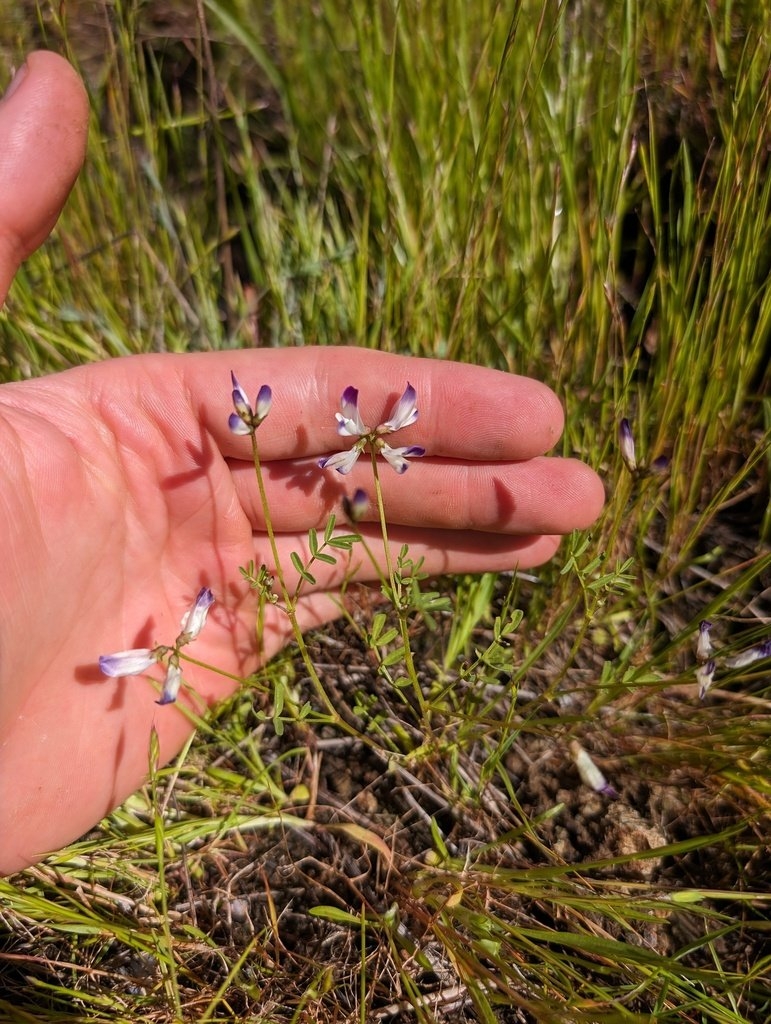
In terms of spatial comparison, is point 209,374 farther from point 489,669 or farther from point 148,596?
point 489,669

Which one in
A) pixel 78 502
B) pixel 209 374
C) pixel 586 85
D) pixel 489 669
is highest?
pixel 586 85

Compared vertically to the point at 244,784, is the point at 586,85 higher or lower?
higher

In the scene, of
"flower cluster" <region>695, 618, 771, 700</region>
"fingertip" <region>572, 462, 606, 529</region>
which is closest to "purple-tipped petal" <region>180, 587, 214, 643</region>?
"fingertip" <region>572, 462, 606, 529</region>

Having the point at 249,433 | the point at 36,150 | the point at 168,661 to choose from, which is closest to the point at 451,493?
the point at 249,433

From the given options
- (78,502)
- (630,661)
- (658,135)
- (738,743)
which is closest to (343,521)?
(78,502)

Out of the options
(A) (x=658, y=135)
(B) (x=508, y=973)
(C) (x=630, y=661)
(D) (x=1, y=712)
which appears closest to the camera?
(B) (x=508, y=973)

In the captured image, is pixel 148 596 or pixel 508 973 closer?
pixel 508 973

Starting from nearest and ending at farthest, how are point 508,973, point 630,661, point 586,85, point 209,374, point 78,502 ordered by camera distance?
point 508,973 → point 78,502 → point 209,374 → point 630,661 → point 586,85

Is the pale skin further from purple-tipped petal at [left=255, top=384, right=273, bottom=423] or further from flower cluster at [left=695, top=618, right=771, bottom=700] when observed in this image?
flower cluster at [left=695, top=618, right=771, bottom=700]
